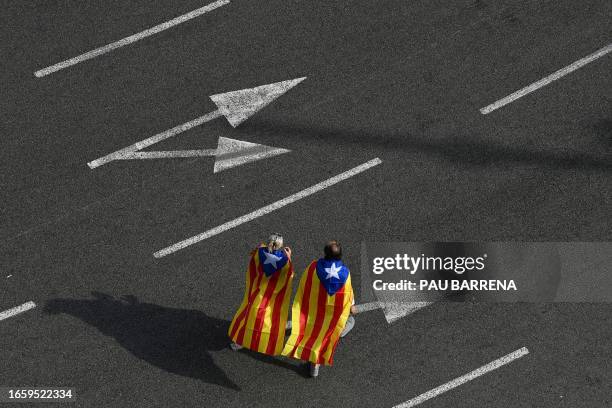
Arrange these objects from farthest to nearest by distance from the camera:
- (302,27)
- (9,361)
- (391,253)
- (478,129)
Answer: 1. (302,27)
2. (478,129)
3. (391,253)
4. (9,361)

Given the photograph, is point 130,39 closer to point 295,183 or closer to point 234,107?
point 234,107

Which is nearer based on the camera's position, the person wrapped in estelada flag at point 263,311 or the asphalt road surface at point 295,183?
the person wrapped in estelada flag at point 263,311

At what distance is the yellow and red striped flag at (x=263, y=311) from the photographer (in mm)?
12523

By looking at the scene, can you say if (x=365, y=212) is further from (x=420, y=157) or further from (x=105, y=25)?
(x=105, y=25)

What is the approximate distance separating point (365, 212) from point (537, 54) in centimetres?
357

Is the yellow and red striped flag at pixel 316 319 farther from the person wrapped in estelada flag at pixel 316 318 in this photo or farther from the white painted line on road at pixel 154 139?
the white painted line on road at pixel 154 139

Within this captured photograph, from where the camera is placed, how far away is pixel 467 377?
1285 cm

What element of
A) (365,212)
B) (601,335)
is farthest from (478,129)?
(601,335)

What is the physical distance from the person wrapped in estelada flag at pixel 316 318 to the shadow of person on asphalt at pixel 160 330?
93cm

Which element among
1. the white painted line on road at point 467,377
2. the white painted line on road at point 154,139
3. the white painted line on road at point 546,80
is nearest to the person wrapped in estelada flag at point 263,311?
the white painted line on road at point 467,377

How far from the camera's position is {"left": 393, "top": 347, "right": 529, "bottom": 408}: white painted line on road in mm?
12711

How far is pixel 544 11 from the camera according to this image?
52.7ft

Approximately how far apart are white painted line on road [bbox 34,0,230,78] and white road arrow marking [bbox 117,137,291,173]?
1.90m

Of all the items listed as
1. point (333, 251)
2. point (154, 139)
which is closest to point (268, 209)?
point (154, 139)
